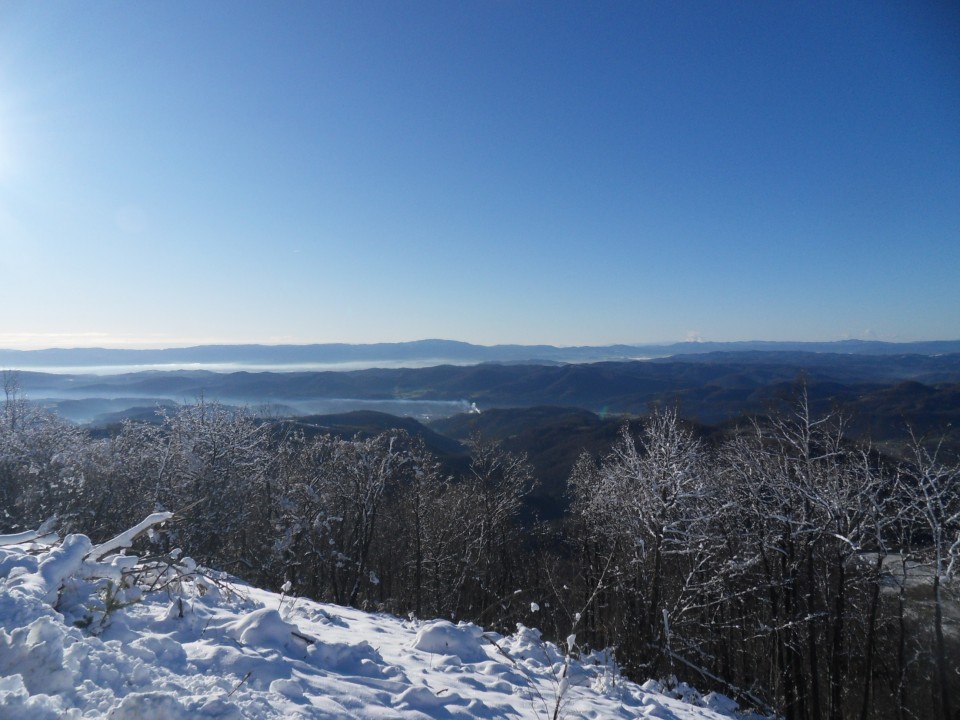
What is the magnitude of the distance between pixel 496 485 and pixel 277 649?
22.6 metres

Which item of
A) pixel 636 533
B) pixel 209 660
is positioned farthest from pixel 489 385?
pixel 209 660

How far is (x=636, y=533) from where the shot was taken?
14227mm

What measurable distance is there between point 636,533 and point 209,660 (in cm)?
1260

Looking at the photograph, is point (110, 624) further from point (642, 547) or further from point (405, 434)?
point (405, 434)

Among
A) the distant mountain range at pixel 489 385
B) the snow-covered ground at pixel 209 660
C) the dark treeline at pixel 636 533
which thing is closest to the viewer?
the snow-covered ground at pixel 209 660

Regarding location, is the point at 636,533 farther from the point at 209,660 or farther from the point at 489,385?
the point at 489,385

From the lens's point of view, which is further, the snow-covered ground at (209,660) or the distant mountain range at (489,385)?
the distant mountain range at (489,385)

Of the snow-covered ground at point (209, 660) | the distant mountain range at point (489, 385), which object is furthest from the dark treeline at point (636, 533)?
the distant mountain range at point (489, 385)

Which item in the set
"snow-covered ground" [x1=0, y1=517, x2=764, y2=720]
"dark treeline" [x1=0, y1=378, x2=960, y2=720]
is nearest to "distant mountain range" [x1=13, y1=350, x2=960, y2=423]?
"dark treeline" [x1=0, y1=378, x2=960, y2=720]

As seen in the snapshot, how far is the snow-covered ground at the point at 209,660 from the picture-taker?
9.46 feet

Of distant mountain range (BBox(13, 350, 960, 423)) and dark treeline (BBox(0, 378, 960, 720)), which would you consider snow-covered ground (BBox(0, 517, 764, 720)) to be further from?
distant mountain range (BBox(13, 350, 960, 423))

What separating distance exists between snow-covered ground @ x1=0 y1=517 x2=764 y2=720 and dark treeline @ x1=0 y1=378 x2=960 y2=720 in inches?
39.6

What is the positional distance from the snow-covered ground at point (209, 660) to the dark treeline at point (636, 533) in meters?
1.01

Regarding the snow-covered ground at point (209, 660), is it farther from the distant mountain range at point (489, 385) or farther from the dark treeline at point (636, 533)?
the distant mountain range at point (489, 385)
